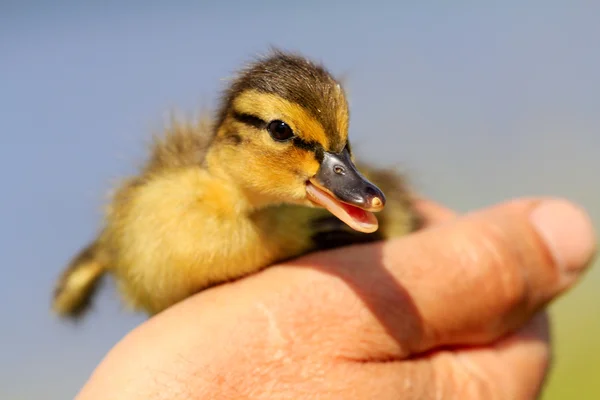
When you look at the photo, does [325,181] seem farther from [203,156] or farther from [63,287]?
[63,287]

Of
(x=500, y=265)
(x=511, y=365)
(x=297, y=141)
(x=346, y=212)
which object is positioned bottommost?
(x=511, y=365)

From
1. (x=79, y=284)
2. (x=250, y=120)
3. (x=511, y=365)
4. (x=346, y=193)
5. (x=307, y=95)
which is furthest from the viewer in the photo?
(x=79, y=284)

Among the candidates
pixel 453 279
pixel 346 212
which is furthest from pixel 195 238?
pixel 453 279

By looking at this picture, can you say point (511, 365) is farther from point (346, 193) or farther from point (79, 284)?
point (79, 284)

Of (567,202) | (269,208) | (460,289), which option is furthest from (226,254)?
(567,202)

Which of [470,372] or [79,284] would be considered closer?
[470,372]

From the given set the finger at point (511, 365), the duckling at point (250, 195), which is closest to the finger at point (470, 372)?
the finger at point (511, 365)
